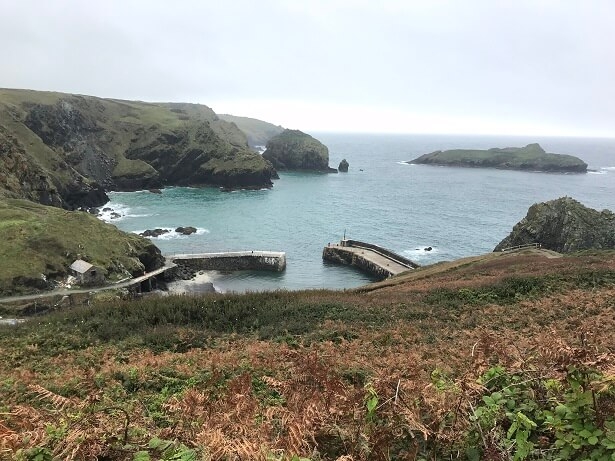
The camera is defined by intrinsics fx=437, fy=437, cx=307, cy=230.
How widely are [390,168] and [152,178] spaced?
110 m

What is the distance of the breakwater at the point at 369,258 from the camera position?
2347 inches

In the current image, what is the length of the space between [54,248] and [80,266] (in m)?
4.52

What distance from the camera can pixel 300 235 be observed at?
82750mm

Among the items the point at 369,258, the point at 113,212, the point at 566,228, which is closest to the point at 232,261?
the point at 369,258

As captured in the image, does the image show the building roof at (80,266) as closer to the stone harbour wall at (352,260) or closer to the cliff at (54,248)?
the cliff at (54,248)

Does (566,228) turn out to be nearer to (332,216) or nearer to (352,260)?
(352,260)

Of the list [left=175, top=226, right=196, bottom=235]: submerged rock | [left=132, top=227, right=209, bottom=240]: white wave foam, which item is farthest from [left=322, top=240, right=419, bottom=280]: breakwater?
[left=175, top=226, right=196, bottom=235]: submerged rock

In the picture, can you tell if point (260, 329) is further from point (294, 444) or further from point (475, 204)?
point (475, 204)

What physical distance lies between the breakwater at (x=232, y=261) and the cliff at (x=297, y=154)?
11969 centimetres

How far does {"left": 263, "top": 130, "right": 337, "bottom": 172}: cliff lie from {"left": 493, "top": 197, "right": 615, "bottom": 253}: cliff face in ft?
412

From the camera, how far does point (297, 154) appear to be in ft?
598

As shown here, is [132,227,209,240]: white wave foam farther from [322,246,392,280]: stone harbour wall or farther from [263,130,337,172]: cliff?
[263,130,337,172]: cliff

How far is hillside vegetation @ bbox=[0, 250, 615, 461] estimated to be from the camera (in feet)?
14.3

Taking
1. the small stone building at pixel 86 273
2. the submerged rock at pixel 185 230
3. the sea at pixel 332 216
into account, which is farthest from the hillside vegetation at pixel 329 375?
the submerged rock at pixel 185 230
